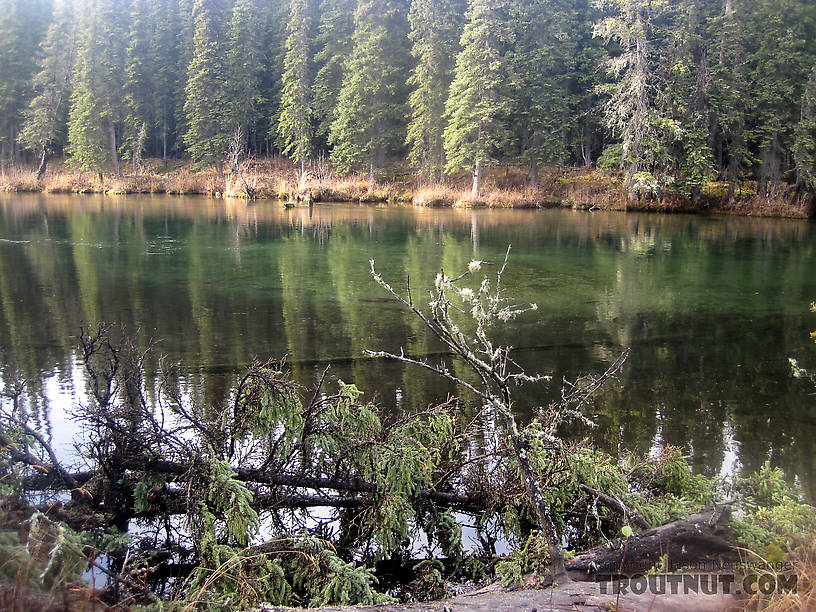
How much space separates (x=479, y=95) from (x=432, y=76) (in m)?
5.58

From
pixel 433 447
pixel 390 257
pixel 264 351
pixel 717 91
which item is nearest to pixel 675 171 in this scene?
pixel 717 91

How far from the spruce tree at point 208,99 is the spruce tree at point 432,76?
15008 millimetres

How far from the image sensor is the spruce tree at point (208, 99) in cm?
4869

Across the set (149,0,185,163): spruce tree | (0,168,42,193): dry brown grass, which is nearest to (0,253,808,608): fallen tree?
(0,168,42,193): dry brown grass

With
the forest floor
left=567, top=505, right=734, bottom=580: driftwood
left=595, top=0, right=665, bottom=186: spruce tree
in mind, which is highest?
left=595, top=0, right=665, bottom=186: spruce tree

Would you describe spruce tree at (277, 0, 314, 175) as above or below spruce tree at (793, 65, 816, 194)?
above

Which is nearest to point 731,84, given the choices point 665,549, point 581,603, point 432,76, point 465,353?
point 432,76

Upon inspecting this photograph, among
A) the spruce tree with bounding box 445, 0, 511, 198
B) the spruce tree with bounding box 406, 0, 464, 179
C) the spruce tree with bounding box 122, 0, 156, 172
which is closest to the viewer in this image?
the spruce tree with bounding box 445, 0, 511, 198

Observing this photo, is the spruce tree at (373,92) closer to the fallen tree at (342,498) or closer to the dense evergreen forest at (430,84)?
the dense evergreen forest at (430,84)

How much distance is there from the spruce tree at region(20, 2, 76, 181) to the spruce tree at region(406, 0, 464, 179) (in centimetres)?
2854

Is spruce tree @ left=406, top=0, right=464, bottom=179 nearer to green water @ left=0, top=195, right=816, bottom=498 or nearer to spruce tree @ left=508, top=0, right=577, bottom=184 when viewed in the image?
spruce tree @ left=508, top=0, right=577, bottom=184

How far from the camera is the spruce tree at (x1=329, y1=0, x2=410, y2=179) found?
44.4 metres

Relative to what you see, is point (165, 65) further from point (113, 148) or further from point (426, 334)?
point (426, 334)

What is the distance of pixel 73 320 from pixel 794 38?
110 feet
